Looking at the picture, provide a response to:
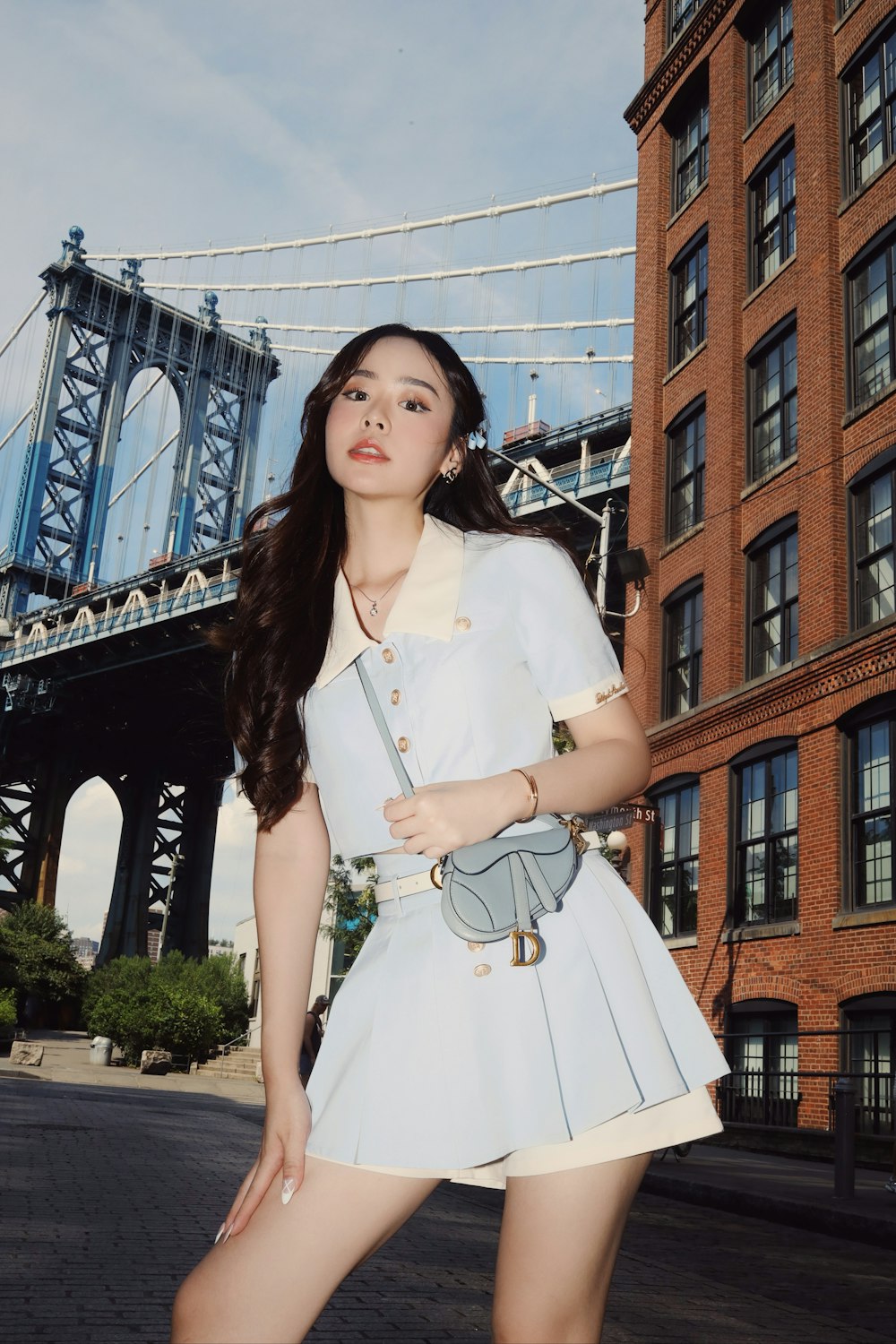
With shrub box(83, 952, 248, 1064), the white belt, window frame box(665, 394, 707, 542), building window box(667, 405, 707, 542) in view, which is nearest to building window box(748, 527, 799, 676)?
window frame box(665, 394, 707, 542)

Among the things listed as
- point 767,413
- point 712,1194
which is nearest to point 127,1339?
point 712,1194

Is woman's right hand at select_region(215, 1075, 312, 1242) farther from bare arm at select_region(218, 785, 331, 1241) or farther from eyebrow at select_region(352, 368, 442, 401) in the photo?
eyebrow at select_region(352, 368, 442, 401)

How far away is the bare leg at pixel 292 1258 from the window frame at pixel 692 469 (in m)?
20.8

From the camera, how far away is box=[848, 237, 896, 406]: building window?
17.8 metres

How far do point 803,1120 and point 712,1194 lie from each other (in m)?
5.99

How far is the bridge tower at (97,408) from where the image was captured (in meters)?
58.8

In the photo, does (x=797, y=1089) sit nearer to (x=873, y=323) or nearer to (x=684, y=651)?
(x=684, y=651)

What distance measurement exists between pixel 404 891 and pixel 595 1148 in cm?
44

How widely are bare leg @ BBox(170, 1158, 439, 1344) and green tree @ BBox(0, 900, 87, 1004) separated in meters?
44.2

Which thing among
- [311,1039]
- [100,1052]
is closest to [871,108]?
[311,1039]

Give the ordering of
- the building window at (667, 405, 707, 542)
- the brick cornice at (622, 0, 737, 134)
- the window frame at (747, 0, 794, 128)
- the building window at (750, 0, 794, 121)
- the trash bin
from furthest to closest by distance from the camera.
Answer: the trash bin, the brick cornice at (622, 0, 737, 134), the building window at (667, 405, 707, 542), the building window at (750, 0, 794, 121), the window frame at (747, 0, 794, 128)

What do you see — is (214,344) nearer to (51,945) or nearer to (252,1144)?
(51,945)

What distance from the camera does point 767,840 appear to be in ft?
61.0

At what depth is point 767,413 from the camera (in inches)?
818
